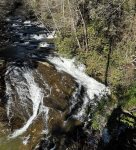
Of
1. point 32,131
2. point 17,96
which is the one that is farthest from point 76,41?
point 32,131

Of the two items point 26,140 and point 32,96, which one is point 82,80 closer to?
point 32,96

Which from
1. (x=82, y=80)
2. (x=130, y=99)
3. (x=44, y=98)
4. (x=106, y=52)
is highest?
(x=106, y=52)

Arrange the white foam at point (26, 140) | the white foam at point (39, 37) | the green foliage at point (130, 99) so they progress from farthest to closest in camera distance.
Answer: the white foam at point (39, 37) < the green foliage at point (130, 99) < the white foam at point (26, 140)

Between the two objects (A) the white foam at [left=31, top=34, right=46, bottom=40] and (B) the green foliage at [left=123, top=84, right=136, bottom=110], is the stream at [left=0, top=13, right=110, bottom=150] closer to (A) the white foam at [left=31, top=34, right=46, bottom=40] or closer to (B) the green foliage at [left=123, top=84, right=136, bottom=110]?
(B) the green foliage at [left=123, top=84, right=136, bottom=110]

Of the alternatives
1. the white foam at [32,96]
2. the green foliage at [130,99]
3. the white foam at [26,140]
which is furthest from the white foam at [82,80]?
the white foam at [26,140]

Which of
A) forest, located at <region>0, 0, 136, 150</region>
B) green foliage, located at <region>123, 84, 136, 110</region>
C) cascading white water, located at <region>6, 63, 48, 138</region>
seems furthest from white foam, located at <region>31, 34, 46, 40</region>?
green foliage, located at <region>123, 84, 136, 110</region>

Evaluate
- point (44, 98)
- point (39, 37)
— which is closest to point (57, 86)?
point (44, 98)

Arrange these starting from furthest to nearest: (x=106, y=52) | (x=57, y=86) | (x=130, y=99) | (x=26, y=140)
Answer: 1. (x=106, y=52)
2. (x=57, y=86)
3. (x=130, y=99)
4. (x=26, y=140)

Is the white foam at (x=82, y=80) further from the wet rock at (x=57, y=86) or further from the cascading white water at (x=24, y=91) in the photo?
the cascading white water at (x=24, y=91)
